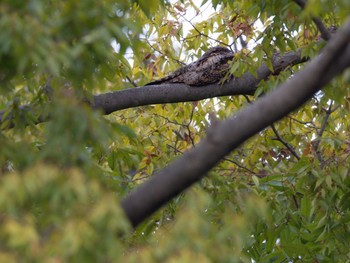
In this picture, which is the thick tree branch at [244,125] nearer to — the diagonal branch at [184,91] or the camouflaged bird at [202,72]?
the diagonal branch at [184,91]

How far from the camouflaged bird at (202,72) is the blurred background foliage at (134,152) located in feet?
1.09

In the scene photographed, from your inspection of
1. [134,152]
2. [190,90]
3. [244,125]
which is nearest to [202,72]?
[190,90]

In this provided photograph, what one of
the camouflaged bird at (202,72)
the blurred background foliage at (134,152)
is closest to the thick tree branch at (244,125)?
the blurred background foliage at (134,152)

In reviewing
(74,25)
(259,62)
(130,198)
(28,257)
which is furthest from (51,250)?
(259,62)

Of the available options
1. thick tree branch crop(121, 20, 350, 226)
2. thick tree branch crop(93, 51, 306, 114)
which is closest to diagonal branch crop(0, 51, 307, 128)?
thick tree branch crop(93, 51, 306, 114)

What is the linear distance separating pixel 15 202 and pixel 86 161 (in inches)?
17.9

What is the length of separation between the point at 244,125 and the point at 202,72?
3104mm

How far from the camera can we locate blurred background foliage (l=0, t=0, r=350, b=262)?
3.24 metres

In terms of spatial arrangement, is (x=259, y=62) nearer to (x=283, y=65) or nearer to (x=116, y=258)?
(x=283, y=65)

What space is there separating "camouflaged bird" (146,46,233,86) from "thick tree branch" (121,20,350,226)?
9.81 feet

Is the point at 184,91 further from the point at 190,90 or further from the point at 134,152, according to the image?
the point at 134,152

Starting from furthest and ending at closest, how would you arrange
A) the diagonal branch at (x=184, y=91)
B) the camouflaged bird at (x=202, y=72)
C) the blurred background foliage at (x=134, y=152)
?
the camouflaged bird at (x=202, y=72)
the diagonal branch at (x=184, y=91)
the blurred background foliage at (x=134, y=152)

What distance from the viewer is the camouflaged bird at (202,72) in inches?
254

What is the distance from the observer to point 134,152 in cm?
643
